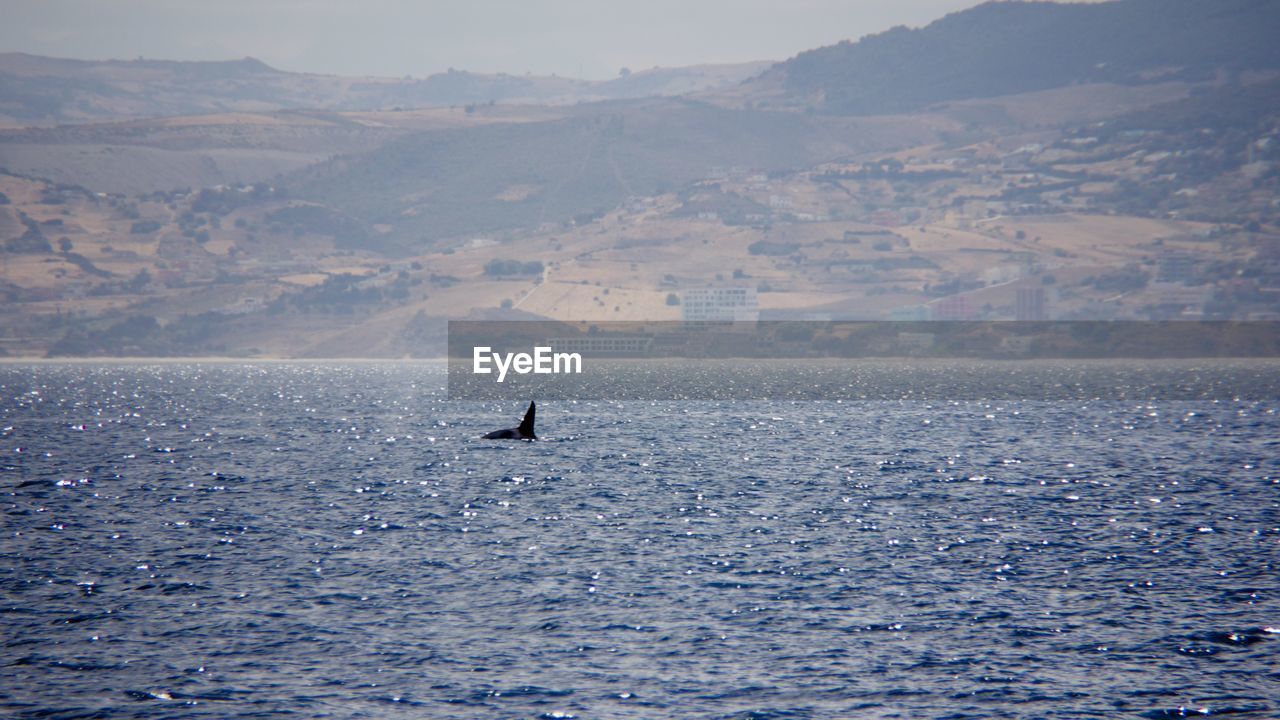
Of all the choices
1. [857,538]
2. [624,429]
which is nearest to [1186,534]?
[857,538]

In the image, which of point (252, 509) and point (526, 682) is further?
point (252, 509)

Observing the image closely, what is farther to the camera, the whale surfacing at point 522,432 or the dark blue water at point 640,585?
the whale surfacing at point 522,432

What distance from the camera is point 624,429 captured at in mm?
124875

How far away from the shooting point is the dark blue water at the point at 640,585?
3375 centimetres

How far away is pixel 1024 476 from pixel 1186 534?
24.6m

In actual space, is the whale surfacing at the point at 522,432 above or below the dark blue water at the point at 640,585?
below

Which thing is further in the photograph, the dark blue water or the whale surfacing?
the whale surfacing

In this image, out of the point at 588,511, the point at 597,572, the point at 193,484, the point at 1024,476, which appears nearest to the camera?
the point at 597,572

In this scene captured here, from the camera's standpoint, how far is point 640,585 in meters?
46.3

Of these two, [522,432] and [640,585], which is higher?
[640,585]

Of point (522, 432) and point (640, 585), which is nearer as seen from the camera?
point (640, 585)

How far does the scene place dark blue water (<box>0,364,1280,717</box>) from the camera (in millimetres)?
33750

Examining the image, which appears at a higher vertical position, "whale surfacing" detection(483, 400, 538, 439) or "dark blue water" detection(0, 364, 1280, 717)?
"dark blue water" detection(0, 364, 1280, 717)

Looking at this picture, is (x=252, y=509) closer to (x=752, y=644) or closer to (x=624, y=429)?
(x=752, y=644)
